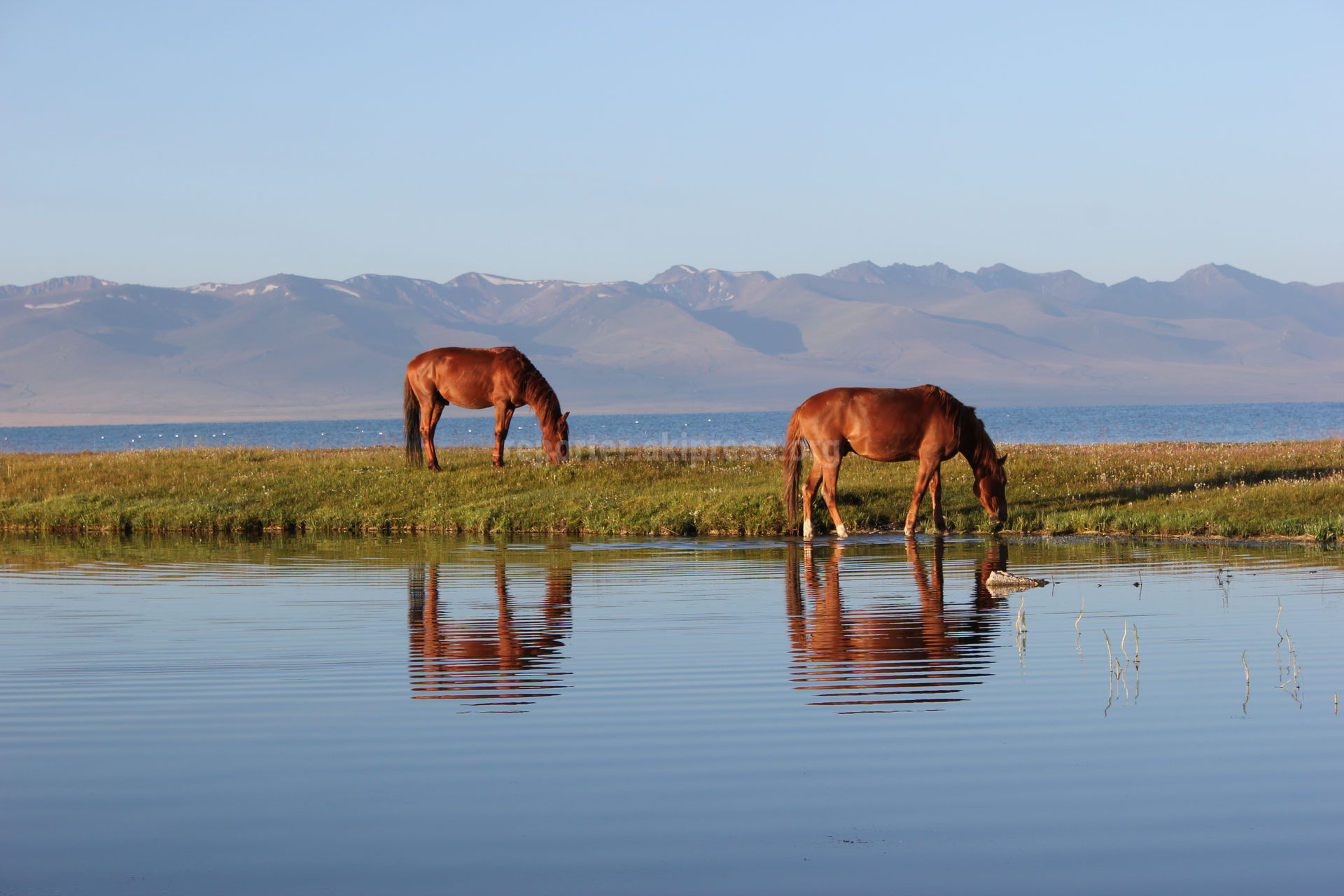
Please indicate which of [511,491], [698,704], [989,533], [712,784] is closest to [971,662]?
[698,704]

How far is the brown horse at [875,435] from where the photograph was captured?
23594 mm

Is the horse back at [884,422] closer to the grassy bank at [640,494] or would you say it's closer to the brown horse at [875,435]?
the brown horse at [875,435]

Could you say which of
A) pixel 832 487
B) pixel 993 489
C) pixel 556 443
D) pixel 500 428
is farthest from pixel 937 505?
pixel 500 428

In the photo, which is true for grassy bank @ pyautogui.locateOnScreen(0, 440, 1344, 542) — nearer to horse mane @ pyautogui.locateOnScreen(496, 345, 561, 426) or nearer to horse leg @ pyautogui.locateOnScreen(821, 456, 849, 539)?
horse leg @ pyautogui.locateOnScreen(821, 456, 849, 539)

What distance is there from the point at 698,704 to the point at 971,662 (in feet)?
8.68

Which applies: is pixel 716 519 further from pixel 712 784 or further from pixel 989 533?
pixel 712 784

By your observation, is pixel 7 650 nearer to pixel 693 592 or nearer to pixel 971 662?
pixel 693 592

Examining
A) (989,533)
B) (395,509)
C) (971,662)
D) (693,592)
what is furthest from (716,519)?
(971,662)

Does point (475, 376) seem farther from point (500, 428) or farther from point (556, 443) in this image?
point (556, 443)

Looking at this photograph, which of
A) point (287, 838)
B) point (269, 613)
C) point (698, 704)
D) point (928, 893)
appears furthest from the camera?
point (269, 613)

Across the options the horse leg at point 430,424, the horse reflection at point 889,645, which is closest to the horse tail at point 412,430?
the horse leg at point 430,424

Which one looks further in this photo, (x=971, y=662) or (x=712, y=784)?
(x=971, y=662)

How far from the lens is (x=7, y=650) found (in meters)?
12.9

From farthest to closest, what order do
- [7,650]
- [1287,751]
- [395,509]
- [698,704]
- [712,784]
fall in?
[395,509]
[7,650]
[698,704]
[1287,751]
[712,784]
